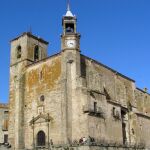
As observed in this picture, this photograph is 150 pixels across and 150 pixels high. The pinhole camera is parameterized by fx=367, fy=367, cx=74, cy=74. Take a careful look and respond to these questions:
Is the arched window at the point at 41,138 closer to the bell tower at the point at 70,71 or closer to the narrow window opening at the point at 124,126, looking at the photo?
the bell tower at the point at 70,71

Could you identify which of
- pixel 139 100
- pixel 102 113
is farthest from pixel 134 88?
pixel 102 113

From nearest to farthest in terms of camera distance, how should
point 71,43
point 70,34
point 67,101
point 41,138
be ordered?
point 67,101
point 71,43
point 41,138
point 70,34

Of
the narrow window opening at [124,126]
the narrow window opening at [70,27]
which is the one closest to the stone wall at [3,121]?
the narrow window opening at [124,126]

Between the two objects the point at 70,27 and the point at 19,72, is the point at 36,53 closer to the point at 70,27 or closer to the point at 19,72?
the point at 19,72

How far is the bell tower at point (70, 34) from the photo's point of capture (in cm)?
4331

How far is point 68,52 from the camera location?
43.0 metres

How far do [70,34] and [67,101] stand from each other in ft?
26.9

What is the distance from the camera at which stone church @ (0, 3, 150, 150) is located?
4069 centimetres

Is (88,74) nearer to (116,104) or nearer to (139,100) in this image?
(116,104)

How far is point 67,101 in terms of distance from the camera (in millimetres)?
41406

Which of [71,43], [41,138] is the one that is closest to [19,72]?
[71,43]

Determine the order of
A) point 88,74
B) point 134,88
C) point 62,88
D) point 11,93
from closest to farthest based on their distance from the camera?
point 62,88 → point 88,74 → point 11,93 → point 134,88

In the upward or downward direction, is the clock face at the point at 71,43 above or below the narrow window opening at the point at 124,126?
above

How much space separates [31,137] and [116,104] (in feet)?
38.8
